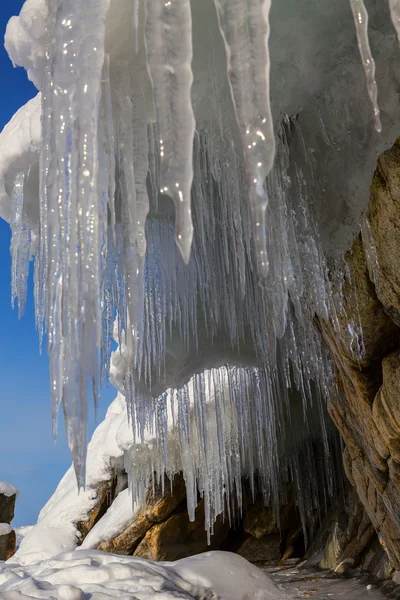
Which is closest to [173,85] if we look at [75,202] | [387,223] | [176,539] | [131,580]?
[75,202]

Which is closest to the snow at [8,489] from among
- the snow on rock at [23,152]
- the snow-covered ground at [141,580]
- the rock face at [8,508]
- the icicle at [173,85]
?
the rock face at [8,508]

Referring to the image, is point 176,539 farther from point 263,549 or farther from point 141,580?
point 141,580

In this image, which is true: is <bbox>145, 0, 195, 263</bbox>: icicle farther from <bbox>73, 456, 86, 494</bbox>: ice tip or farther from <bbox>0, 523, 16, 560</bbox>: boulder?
<bbox>0, 523, 16, 560</bbox>: boulder

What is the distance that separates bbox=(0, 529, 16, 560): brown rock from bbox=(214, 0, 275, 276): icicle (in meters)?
11.6

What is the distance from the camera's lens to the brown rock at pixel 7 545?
36.1 ft

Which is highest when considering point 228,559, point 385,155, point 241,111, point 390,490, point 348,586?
point 385,155

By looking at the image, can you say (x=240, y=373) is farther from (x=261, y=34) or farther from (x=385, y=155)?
(x=261, y=34)

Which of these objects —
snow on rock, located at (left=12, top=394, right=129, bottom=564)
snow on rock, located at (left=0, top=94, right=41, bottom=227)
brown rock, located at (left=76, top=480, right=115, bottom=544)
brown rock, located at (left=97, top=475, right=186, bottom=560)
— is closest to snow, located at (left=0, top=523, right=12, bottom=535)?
snow on rock, located at (left=12, top=394, right=129, bottom=564)

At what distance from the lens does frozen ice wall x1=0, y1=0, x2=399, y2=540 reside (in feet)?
5.72

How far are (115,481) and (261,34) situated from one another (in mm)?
11215

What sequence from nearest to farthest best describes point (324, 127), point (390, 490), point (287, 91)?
point (287, 91)
point (324, 127)
point (390, 490)

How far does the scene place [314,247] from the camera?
13.3 feet

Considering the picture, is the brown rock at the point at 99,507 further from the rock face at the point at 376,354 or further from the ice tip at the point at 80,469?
the ice tip at the point at 80,469

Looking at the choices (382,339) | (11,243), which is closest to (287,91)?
(382,339)
